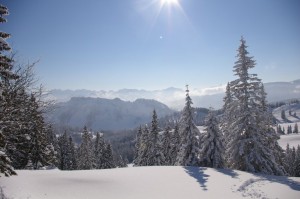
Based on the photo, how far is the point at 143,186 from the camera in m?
20.6

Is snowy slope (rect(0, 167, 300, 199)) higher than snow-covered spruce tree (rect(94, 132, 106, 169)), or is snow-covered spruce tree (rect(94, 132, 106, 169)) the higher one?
snowy slope (rect(0, 167, 300, 199))

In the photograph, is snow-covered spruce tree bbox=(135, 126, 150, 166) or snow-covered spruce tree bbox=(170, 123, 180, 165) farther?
snow-covered spruce tree bbox=(170, 123, 180, 165)

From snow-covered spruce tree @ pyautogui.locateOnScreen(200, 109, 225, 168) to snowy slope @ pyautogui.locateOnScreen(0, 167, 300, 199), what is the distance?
8.45 metres

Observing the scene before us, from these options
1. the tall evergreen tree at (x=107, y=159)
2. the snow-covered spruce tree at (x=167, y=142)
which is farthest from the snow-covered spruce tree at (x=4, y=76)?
the tall evergreen tree at (x=107, y=159)

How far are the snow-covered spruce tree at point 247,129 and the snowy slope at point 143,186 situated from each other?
4540mm

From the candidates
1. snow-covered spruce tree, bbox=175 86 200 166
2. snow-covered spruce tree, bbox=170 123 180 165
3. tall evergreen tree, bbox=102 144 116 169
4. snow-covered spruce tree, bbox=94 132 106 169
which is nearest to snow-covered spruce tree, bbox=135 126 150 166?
snow-covered spruce tree, bbox=170 123 180 165

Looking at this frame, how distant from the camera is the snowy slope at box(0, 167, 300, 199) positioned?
678 inches

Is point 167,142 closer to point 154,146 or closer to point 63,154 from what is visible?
point 154,146

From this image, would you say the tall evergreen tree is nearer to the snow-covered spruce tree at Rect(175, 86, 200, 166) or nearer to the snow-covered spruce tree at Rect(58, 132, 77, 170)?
the snow-covered spruce tree at Rect(58, 132, 77, 170)

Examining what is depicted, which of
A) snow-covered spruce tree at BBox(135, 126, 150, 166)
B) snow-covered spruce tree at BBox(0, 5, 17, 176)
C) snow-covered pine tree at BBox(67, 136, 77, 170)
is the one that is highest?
snow-covered spruce tree at BBox(0, 5, 17, 176)

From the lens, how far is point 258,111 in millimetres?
29172

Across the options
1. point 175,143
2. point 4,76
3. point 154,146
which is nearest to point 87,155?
point 154,146

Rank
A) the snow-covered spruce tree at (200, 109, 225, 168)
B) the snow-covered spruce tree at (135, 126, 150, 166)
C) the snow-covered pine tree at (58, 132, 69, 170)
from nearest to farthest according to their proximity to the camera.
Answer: the snow-covered spruce tree at (200, 109, 225, 168), the snow-covered spruce tree at (135, 126, 150, 166), the snow-covered pine tree at (58, 132, 69, 170)

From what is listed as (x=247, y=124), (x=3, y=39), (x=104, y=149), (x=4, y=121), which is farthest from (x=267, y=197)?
(x=104, y=149)
